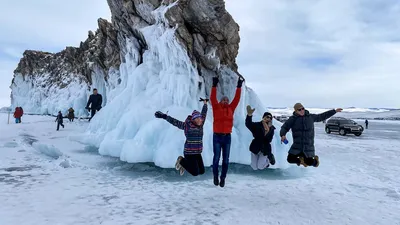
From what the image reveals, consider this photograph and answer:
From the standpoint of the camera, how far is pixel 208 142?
9727 millimetres

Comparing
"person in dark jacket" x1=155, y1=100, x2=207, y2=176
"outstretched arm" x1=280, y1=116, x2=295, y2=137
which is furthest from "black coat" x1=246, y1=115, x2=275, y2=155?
"person in dark jacket" x1=155, y1=100, x2=207, y2=176

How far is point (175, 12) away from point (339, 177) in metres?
8.86

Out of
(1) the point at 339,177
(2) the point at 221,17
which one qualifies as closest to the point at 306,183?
(1) the point at 339,177

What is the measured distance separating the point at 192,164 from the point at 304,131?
104 inches

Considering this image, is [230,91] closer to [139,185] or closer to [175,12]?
[175,12]

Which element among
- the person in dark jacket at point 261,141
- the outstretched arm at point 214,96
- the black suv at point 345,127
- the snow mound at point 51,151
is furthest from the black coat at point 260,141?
the black suv at point 345,127

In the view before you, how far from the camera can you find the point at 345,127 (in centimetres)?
→ 3016

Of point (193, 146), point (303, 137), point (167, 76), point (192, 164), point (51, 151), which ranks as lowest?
point (51, 151)

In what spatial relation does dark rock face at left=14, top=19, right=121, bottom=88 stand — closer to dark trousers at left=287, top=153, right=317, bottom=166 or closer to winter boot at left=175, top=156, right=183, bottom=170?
winter boot at left=175, top=156, right=183, bottom=170

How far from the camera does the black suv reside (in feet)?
95.3

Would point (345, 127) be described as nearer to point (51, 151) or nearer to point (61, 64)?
point (51, 151)

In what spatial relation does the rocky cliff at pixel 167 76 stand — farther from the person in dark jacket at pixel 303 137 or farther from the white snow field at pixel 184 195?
the person in dark jacket at pixel 303 137

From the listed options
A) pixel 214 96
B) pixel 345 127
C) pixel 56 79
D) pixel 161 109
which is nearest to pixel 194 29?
pixel 161 109

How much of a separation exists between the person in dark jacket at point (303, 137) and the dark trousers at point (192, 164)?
198cm
